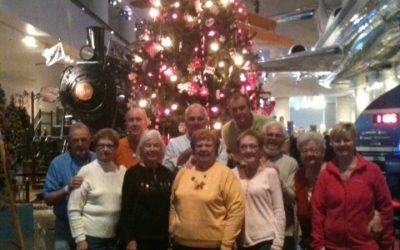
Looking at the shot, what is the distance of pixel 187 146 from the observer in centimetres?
410

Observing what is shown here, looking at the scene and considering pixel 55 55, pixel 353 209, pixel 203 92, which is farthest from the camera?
pixel 55 55

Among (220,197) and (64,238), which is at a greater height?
(220,197)

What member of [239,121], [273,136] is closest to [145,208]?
[273,136]

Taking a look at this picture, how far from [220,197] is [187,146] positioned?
0.95 meters

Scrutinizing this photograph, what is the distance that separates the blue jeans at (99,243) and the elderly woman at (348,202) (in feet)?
4.41

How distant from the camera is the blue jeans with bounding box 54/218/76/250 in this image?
3.68m

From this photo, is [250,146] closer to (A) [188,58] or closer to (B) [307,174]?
(B) [307,174]

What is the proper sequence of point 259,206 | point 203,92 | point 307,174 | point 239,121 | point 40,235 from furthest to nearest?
point 203,92 < point 40,235 < point 239,121 < point 307,174 < point 259,206

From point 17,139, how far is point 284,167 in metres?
6.15

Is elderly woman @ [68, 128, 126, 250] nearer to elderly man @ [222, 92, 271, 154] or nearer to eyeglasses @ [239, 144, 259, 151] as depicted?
eyeglasses @ [239, 144, 259, 151]

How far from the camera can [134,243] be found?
11.1 feet

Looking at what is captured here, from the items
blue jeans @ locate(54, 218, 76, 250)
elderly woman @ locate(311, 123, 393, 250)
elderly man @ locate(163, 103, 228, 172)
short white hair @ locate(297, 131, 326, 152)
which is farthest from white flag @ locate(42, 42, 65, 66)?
elderly woman @ locate(311, 123, 393, 250)

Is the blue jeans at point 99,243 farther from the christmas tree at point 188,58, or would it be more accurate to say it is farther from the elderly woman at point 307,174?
the christmas tree at point 188,58

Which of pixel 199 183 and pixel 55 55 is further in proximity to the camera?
pixel 55 55
